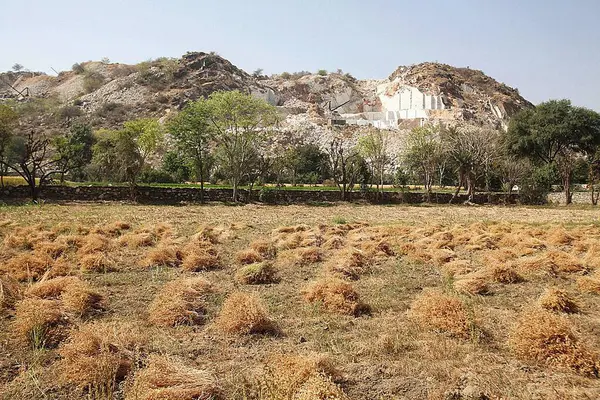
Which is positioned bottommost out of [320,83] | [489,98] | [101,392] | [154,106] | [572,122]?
[101,392]

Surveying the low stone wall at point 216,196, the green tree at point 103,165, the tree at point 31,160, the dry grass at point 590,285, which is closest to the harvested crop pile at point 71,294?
the dry grass at point 590,285

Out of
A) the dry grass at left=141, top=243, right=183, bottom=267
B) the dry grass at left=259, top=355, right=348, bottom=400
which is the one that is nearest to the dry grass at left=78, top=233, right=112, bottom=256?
the dry grass at left=141, top=243, right=183, bottom=267

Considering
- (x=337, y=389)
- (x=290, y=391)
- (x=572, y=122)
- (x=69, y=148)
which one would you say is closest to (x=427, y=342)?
(x=337, y=389)

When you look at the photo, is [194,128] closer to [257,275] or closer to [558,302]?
[257,275]

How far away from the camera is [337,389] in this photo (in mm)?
3664

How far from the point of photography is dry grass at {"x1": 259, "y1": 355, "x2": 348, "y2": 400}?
3.54 m

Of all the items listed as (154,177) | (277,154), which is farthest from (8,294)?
(277,154)

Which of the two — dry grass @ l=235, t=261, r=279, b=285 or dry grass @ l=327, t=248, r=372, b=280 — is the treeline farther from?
dry grass @ l=235, t=261, r=279, b=285

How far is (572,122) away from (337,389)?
202ft

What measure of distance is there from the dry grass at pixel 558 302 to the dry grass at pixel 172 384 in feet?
16.2

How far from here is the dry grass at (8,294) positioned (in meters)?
6.14

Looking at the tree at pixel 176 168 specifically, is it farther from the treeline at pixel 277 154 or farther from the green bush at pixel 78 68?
the green bush at pixel 78 68

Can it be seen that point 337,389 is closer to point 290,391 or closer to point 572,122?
point 290,391

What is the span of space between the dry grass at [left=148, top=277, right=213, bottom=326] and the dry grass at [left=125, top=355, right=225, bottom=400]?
1599 mm
